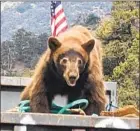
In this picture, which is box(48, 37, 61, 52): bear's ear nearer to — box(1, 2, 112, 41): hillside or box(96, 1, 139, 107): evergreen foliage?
box(1, 2, 112, 41): hillside

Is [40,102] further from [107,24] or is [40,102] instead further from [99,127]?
[107,24]

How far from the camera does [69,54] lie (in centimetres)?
484

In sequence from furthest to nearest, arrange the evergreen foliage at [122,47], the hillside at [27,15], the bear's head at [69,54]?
the evergreen foliage at [122,47], the hillside at [27,15], the bear's head at [69,54]

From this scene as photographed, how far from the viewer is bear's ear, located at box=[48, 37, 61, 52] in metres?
4.79

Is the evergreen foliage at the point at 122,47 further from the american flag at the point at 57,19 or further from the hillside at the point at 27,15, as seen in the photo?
the american flag at the point at 57,19

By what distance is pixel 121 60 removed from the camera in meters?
21.2

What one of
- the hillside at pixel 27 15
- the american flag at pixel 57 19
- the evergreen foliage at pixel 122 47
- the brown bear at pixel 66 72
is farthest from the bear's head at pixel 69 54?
the evergreen foliage at pixel 122 47

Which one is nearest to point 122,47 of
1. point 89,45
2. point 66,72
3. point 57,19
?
point 57,19

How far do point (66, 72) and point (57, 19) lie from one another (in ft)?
12.8

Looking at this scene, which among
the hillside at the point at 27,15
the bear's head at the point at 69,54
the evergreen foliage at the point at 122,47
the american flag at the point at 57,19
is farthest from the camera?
the evergreen foliage at the point at 122,47

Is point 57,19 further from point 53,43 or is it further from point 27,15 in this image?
point 27,15

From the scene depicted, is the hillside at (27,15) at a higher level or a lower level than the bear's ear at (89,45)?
higher

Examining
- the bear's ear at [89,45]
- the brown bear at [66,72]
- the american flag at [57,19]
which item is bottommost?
the brown bear at [66,72]

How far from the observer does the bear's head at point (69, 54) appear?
4.78 meters
